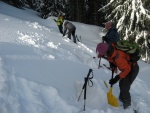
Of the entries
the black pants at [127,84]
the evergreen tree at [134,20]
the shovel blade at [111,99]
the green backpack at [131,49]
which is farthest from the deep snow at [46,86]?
the evergreen tree at [134,20]

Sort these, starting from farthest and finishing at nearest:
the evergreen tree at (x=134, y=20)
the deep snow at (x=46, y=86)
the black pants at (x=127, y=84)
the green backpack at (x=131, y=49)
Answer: the evergreen tree at (x=134, y=20), the black pants at (x=127, y=84), the green backpack at (x=131, y=49), the deep snow at (x=46, y=86)

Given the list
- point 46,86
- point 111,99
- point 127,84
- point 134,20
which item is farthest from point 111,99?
point 134,20

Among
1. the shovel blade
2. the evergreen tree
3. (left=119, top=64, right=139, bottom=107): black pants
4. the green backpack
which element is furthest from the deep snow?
the evergreen tree

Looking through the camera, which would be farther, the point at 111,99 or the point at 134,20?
the point at 134,20

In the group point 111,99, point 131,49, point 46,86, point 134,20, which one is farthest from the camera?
point 134,20

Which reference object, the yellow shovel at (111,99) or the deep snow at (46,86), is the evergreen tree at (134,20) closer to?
the deep snow at (46,86)

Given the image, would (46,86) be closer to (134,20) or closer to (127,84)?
(127,84)

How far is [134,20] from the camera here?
17.1m

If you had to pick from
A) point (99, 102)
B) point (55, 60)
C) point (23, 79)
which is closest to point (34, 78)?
point (23, 79)

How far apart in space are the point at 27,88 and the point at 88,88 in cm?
154

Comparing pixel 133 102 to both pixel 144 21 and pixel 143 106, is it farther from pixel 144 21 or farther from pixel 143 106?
pixel 144 21

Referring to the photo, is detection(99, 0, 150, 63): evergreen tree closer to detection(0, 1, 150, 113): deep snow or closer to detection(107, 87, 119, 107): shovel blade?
detection(0, 1, 150, 113): deep snow

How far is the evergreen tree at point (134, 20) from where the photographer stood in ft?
52.9

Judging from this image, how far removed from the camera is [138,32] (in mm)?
16922
